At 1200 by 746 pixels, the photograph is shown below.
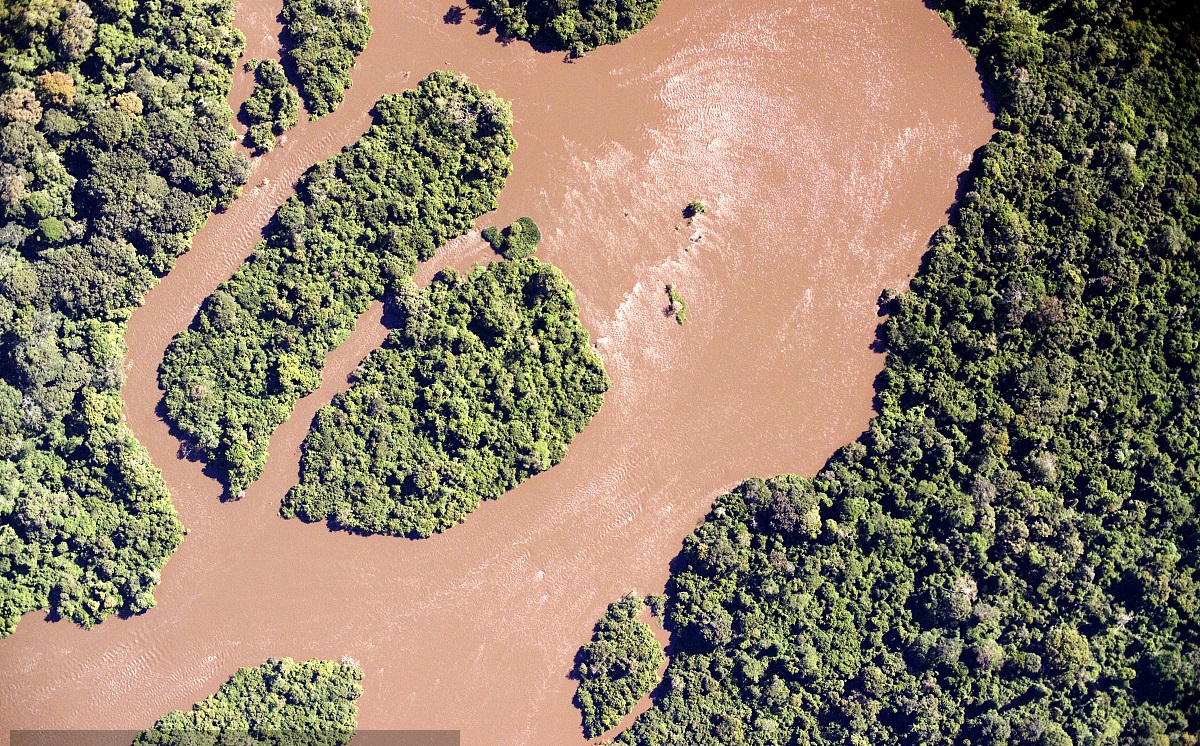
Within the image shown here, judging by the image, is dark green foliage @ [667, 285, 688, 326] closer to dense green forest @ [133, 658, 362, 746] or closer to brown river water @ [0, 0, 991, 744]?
brown river water @ [0, 0, 991, 744]

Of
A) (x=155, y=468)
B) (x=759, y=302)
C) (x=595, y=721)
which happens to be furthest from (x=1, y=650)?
(x=759, y=302)

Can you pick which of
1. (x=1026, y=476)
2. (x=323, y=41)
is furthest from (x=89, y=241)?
(x=1026, y=476)

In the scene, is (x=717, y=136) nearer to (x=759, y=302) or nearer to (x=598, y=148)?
(x=598, y=148)

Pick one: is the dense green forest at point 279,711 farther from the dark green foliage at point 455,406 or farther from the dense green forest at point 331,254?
the dense green forest at point 331,254

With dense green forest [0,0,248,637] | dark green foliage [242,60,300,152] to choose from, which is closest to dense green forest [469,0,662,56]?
dark green foliage [242,60,300,152]

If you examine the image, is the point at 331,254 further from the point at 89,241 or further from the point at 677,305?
the point at 677,305
